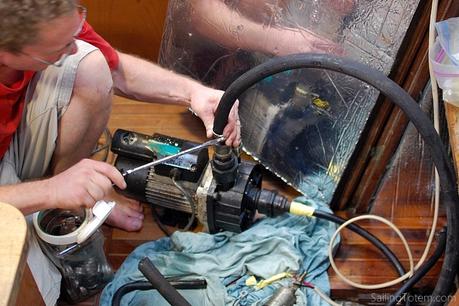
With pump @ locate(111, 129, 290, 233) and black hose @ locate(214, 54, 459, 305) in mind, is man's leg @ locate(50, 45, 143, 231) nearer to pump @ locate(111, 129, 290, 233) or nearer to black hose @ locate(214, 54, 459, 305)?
pump @ locate(111, 129, 290, 233)

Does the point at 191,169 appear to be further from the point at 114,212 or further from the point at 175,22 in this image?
the point at 175,22

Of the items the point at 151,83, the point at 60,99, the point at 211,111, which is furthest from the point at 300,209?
the point at 60,99

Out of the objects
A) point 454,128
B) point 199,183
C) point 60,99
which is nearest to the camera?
point 454,128

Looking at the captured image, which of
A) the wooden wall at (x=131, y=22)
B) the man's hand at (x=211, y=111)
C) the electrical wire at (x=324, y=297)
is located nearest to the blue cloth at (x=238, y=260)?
the electrical wire at (x=324, y=297)

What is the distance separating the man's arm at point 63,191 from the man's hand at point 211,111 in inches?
9.4

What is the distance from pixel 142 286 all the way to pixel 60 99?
0.41 m

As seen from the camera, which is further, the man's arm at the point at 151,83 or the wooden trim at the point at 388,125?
the man's arm at the point at 151,83

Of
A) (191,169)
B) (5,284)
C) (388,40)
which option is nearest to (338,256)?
(191,169)

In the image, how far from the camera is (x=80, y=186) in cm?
96

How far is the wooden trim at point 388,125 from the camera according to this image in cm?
97

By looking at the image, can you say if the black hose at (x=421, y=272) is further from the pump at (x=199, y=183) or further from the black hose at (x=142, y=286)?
the black hose at (x=142, y=286)

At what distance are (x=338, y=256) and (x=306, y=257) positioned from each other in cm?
8

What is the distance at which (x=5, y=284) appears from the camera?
0.59m

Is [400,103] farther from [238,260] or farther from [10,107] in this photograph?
[10,107]
